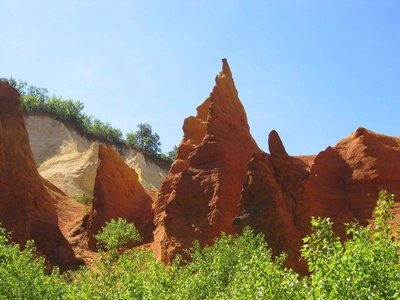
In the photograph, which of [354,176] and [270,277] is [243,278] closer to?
[270,277]

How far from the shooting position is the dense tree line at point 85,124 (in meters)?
68.8

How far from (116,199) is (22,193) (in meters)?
9.42

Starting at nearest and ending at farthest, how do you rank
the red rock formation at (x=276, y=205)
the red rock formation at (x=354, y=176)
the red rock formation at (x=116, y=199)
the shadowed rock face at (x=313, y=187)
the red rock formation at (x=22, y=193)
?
1. the red rock formation at (x=276, y=205)
2. the shadowed rock face at (x=313, y=187)
3. the red rock formation at (x=22, y=193)
4. the red rock formation at (x=354, y=176)
5. the red rock formation at (x=116, y=199)

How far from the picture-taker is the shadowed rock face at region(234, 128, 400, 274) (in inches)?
906

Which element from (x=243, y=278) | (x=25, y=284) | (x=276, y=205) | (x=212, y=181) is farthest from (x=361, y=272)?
(x=212, y=181)

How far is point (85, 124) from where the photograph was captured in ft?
243

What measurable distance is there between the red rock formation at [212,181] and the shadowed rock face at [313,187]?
10.6 ft

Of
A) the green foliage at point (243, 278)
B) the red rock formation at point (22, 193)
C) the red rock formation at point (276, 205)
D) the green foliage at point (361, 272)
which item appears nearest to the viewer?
the green foliage at point (361, 272)

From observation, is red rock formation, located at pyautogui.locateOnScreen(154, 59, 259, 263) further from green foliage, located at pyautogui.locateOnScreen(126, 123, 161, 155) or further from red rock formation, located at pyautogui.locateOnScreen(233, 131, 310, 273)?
green foliage, located at pyautogui.locateOnScreen(126, 123, 161, 155)

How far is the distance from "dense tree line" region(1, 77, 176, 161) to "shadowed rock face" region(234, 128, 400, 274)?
42797 mm

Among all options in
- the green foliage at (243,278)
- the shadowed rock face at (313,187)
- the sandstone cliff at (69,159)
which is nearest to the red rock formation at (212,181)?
the shadowed rock face at (313,187)

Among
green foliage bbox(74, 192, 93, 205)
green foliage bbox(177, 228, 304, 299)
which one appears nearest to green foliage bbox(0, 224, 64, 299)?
green foliage bbox(177, 228, 304, 299)

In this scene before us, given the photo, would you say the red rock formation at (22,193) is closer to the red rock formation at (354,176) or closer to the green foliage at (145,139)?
A: the red rock formation at (354,176)

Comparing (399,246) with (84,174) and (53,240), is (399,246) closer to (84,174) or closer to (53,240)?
(53,240)
